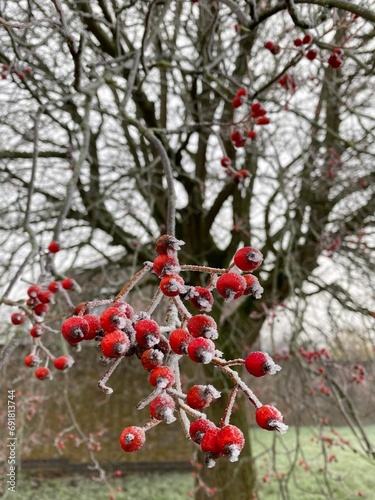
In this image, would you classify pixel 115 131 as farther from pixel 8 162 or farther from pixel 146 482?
pixel 146 482

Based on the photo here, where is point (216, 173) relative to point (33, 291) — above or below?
above

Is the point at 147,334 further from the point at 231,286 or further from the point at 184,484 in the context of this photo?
the point at 184,484

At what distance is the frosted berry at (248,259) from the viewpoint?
0.86m

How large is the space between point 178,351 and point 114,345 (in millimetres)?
113

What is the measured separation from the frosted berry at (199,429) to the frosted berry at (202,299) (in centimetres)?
19

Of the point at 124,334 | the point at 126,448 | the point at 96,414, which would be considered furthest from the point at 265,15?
the point at 96,414

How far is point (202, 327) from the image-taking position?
0.81 m

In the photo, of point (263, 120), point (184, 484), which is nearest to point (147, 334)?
point (263, 120)

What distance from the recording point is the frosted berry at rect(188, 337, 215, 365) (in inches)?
30.0

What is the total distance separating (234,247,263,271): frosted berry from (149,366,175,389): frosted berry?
224mm

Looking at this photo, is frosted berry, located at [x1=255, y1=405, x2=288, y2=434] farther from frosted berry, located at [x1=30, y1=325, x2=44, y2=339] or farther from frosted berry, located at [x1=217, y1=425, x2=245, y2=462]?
frosted berry, located at [x1=30, y1=325, x2=44, y2=339]
